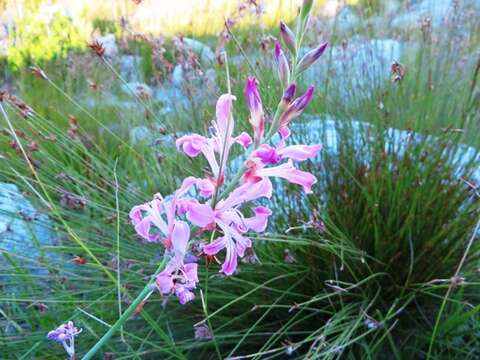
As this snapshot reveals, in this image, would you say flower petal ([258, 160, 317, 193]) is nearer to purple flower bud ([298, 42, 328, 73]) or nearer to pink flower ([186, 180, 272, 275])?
pink flower ([186, 180, 272, 275])

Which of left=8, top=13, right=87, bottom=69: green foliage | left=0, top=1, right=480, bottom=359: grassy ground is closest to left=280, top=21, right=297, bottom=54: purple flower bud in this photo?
left=0, top=1, right=480, bottom=359: grassy ground

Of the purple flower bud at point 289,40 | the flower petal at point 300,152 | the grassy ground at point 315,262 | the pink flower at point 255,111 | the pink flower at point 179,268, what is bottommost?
the grassy ground at point 315,262

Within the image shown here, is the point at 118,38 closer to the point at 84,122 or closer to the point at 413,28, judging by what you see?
the point at 84,122

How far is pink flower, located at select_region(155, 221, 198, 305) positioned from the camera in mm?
827

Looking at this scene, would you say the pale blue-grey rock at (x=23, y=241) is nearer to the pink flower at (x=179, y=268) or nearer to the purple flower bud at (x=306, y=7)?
the pink flower at (x=179, y=268)

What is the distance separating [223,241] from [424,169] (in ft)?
4.56

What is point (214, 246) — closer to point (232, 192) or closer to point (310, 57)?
point (232, 192)

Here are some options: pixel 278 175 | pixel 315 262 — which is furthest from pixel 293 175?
pixel 315 262

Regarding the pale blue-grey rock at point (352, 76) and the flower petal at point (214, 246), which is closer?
the flower petal at point (214, 246)

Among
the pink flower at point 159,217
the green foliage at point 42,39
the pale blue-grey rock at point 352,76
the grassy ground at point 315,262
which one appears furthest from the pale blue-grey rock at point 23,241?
the green foliage at point 42,39

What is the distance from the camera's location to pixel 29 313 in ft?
6.14

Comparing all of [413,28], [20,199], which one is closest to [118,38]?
[413,28]

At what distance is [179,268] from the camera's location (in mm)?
878

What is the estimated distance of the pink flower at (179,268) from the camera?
2.71ft
